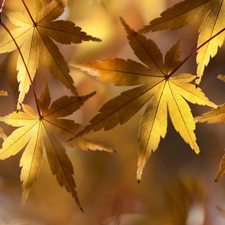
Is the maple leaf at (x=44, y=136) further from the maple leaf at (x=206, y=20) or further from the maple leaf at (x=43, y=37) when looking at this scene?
the maple leaf at (x=206, y=20)

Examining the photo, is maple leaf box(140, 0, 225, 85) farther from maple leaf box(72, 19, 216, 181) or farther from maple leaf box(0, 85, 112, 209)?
maple leaf box(0, 85, 112, 209)

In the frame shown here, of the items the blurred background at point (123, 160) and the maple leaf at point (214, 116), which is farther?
the blurred background at point (123, 160)

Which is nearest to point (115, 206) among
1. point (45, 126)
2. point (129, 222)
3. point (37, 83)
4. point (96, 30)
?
point (129, 222)

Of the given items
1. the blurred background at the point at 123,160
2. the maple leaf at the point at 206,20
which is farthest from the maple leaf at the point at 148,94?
the blurred background at the point at 123,160

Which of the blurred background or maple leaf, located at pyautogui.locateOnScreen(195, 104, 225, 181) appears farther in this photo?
the blurred background

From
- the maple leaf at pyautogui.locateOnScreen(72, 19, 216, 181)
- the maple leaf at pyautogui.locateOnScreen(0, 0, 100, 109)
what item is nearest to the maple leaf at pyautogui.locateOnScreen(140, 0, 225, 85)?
the maple leaf at pyautogui.locateOnScreen(72, 19, 216, 181)

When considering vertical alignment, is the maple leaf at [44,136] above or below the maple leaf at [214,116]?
above
